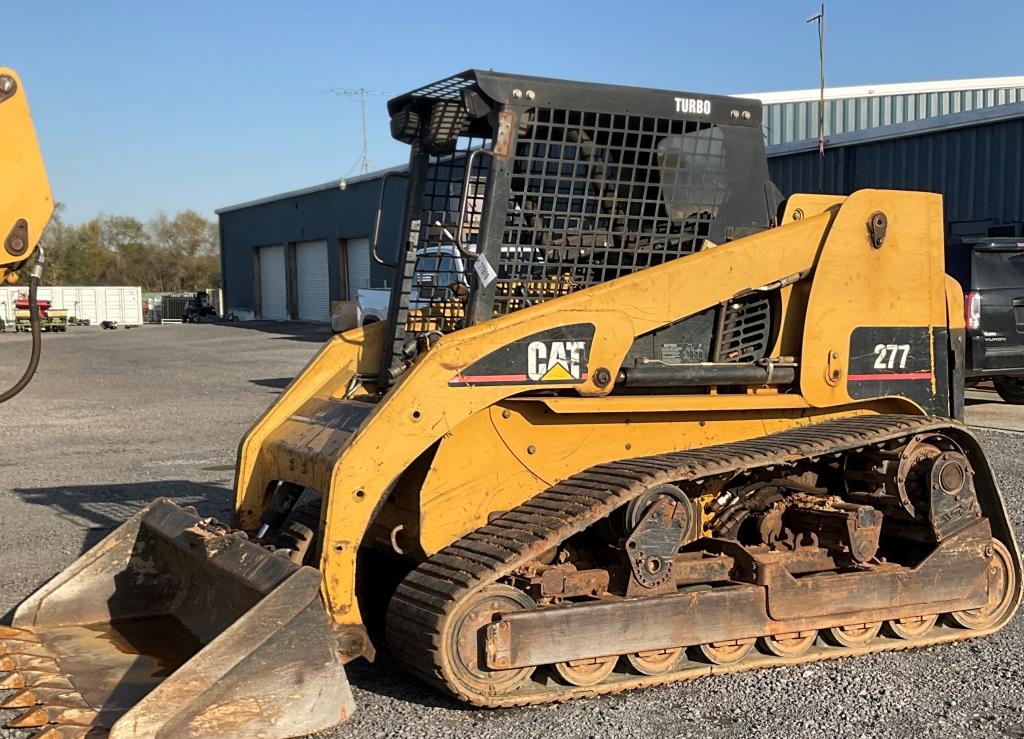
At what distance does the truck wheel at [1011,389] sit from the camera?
556 inches

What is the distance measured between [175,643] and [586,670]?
76.3 inches

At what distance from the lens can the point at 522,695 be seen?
4512 millimetres

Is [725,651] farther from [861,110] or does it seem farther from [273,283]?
[273,283]

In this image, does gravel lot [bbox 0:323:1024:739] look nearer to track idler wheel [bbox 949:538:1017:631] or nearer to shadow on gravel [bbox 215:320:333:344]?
track idler wheel [bbox 949:538:1017:631]

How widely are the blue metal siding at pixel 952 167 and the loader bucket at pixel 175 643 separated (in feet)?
56.3

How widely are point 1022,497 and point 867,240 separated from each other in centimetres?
415

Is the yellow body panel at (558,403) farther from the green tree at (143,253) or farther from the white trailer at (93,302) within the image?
the green tree at (143,253)

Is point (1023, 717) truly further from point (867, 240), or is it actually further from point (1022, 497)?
point (1022, 497)

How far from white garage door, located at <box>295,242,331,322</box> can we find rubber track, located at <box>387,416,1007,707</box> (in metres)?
39.0

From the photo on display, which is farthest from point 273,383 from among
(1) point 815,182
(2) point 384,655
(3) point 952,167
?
(2) point 384,655

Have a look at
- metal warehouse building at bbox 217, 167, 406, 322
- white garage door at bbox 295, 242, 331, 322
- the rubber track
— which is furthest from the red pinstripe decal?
white garage door at bbox 295, 242, 331, 322

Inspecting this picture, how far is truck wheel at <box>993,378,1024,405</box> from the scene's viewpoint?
1412 centimetres

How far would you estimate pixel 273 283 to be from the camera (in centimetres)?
4984

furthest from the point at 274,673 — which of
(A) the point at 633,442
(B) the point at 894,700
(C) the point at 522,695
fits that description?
(B) the point at 894,700
